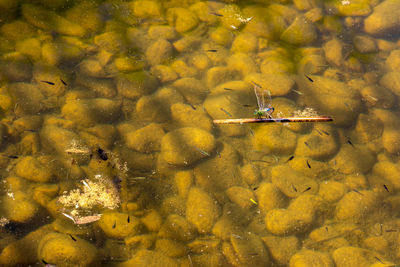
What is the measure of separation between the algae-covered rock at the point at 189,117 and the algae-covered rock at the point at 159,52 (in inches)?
37.7

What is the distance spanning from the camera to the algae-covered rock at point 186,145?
355 cm

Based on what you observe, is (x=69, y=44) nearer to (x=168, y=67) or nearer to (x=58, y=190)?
(x=168, y=67)

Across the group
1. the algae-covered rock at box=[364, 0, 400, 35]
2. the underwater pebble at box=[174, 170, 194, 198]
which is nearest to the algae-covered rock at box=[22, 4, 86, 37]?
the underwater pebble at box=[174, 170, 194, 198]

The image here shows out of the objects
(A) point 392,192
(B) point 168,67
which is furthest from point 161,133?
(A) point 392,192

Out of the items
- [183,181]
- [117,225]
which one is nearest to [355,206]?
[183,181]

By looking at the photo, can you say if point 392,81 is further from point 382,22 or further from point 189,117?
point 189,117

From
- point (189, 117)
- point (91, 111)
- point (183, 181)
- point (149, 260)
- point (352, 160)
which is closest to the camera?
point (149, 260)

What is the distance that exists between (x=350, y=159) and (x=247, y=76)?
2.13 meters

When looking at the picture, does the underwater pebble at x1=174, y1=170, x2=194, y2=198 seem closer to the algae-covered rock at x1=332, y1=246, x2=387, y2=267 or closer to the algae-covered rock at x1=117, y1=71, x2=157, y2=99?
the algae-covered rock at x1=117, y1=71, x2=157, y2=99

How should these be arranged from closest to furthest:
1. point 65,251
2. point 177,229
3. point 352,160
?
1. point 65,251
2. point 177,229
3. point 352,160

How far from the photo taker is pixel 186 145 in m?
3.64

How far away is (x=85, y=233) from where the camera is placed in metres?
2.91

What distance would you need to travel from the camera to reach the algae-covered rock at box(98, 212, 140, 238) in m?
2.95

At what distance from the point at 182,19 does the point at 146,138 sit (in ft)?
8.42
